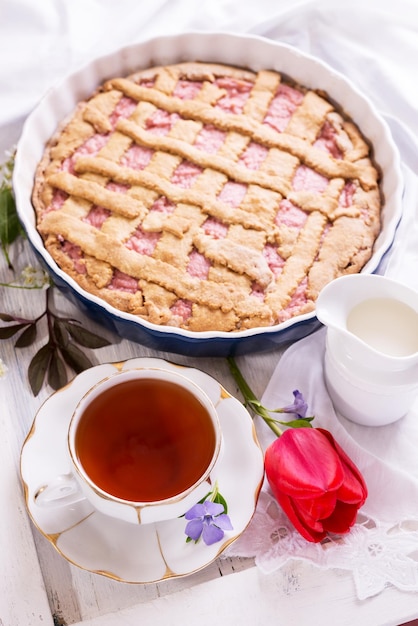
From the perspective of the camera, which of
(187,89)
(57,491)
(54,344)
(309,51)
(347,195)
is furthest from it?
(309,51)

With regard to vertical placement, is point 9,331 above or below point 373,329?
below

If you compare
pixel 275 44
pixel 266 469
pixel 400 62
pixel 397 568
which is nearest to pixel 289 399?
pixel 266 469

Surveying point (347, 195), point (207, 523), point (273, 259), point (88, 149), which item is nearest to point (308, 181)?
point (347, 195)

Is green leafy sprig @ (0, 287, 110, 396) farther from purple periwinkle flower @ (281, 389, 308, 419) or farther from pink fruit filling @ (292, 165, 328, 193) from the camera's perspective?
pink fruit filling @ (292, 165, 328, 193)

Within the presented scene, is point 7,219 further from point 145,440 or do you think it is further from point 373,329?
point 373,329

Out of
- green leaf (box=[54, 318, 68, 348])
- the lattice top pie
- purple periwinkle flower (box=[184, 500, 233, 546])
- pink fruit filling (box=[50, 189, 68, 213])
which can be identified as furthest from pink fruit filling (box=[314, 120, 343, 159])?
purple periwinkle flower (box=[184, 500, 233, 546])

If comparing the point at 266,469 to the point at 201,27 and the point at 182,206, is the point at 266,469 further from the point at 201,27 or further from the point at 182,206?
the point at 201,27
